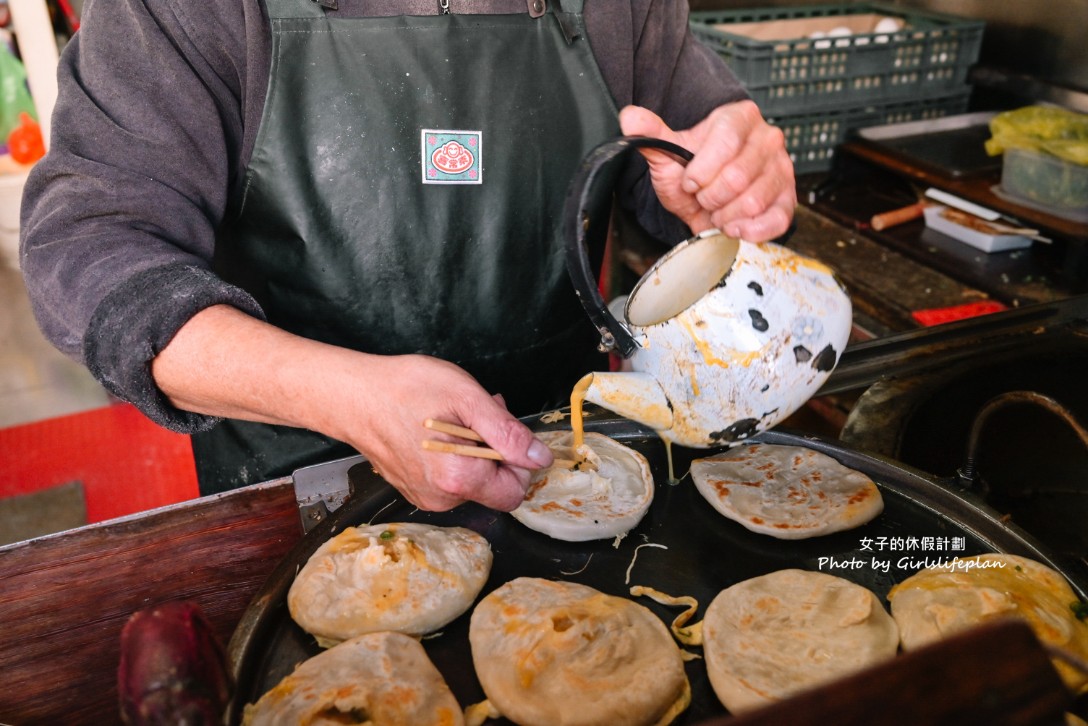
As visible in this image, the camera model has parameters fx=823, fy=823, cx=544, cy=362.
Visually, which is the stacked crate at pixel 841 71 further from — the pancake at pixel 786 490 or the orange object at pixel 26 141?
the orange object at pixel 26 141

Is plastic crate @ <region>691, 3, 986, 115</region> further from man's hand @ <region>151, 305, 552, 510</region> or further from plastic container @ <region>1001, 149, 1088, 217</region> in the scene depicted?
man's hand @ <region>151, 305, 552, 510</region>

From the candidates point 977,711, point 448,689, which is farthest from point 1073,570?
point 448,689

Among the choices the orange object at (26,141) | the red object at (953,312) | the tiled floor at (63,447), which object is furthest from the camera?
the orange object at (26,141)

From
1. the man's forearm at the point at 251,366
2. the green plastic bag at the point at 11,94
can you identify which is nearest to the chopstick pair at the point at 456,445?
the man's forearm at the point at 251,366

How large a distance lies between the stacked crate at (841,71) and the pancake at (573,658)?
2527mm

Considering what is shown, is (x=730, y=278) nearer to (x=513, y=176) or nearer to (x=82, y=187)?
(x=513, y=176)

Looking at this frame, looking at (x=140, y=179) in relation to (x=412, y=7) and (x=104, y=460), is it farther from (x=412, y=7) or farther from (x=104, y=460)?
(x=104, y=460)

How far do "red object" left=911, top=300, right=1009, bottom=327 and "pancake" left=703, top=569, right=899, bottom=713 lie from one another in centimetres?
130

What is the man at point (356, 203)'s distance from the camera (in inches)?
52.7

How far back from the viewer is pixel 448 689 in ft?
4.03

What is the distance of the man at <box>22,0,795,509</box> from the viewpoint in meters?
1.34

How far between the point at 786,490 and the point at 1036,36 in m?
3.05

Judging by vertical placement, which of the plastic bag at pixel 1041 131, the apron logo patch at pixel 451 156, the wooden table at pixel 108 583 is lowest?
the wooden table at pixel 108 583

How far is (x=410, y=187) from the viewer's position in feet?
5.77
